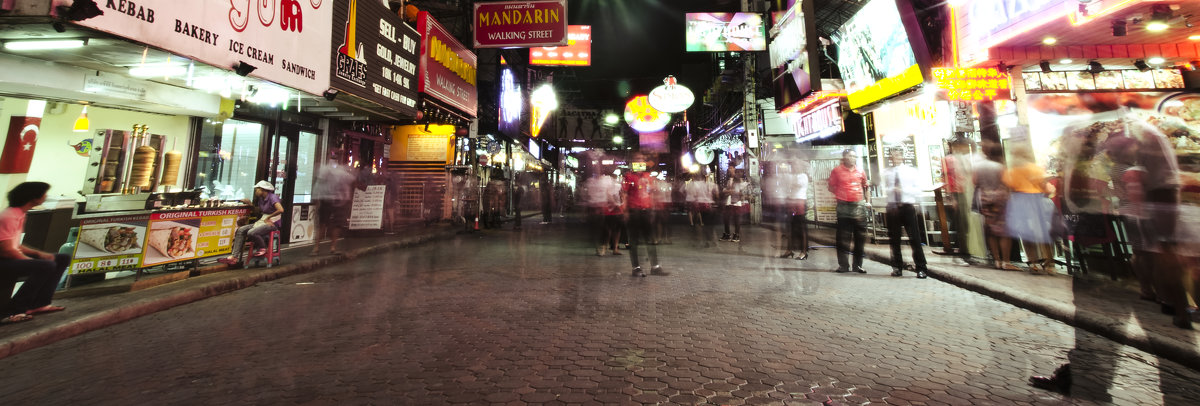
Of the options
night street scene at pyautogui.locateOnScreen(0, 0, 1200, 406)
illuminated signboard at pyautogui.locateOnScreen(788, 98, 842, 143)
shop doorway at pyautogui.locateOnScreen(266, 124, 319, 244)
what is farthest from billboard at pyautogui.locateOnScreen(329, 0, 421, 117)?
illuminated signboard at pyautogui.locateOnScreen(788, 98, 842, 143)

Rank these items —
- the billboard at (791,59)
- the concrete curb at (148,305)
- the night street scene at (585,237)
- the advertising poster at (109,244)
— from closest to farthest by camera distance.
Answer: the night street scene at (585,237) < the concrete curb at (148,305) < the advertising poster at (109,244) < the billboard at (791,59)

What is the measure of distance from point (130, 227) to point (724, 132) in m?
19.5

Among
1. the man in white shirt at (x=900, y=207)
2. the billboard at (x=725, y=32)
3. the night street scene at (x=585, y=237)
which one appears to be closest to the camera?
the night street scene at (x=585, y=237)

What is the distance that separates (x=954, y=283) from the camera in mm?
5867

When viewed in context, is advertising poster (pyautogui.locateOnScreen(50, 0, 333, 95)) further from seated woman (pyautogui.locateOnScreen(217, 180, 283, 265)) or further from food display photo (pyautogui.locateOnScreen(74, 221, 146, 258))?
food display photo (pyautogui.locateOnScreen(74, 221, 146, 258))

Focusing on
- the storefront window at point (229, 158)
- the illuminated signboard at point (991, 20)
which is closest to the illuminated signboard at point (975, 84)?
the illuminated signboard at point (991, 20)

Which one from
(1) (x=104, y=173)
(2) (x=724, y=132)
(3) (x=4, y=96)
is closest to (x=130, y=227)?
(1) (x=104, y=173)

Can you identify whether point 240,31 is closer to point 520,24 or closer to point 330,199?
point 330,199

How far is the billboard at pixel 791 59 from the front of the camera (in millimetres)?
10762

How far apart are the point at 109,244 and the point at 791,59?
13.6 metres

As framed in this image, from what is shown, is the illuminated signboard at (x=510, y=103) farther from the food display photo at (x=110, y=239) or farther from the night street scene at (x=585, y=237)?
the food display photo at (x=110, y=239)

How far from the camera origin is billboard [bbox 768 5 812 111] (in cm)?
1076

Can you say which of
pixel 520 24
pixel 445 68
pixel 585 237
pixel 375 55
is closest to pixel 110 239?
pixel 375 55

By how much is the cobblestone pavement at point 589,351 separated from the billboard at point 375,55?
454 centimetres
